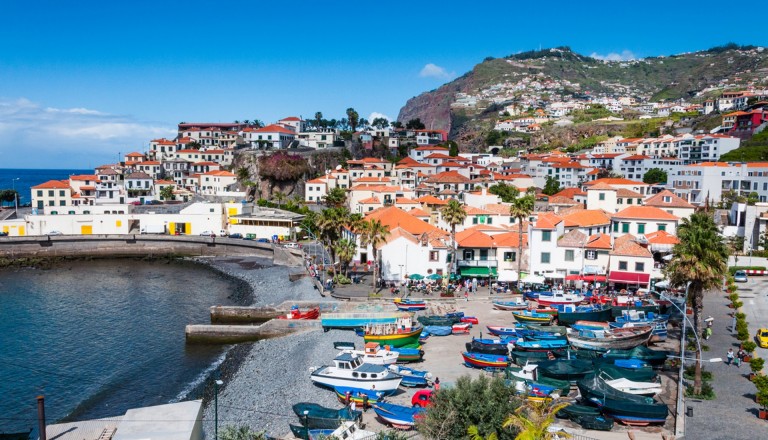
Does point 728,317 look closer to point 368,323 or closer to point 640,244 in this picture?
point 640,244

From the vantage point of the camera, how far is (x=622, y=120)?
17238 centimetres

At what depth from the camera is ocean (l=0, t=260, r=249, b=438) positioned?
33.0 metres

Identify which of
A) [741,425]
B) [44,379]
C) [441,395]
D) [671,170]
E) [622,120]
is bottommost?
[44,379]

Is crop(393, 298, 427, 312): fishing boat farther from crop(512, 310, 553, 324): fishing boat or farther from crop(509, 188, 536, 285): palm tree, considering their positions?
crop(509, 188, 536, 285): palm tree

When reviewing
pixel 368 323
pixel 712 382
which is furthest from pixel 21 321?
pixel 712 382

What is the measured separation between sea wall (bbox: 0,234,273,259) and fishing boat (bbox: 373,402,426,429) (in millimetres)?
56443

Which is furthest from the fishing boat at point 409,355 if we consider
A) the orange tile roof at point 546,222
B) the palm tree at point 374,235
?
the orange tile roof at point 546,222

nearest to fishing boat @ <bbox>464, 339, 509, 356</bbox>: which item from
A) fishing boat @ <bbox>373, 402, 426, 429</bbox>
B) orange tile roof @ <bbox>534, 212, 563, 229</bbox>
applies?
fishing boat @ <bbox>373, 402, 426, 429</bbox>

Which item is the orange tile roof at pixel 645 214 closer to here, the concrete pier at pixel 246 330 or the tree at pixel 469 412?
the concrete pier at pixel 246 330

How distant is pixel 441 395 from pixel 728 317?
103 ft

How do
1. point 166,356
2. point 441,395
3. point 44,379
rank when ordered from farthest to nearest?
1. point 166,356
2. point 44,379
3. point 441,395

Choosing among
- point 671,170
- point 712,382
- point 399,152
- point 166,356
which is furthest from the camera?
point 399,152

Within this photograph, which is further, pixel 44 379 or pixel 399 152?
pixel 399 152

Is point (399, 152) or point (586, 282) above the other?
point (399, 152)
